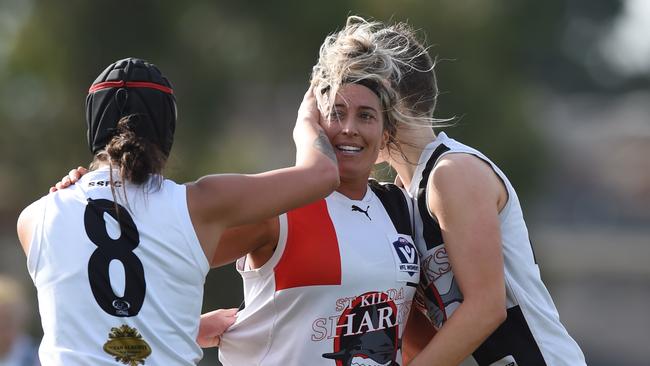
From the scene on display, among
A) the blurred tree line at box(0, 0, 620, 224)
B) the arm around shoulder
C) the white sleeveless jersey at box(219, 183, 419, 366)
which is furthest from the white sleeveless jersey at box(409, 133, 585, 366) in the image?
the blurred tree line at box(0, 0, 620, 224)

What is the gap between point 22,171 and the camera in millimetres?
20453

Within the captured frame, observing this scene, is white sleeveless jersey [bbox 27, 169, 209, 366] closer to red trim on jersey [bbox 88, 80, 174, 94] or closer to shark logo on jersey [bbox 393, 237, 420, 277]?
red trim on jersey [bbox 88, 80, 174, 94]

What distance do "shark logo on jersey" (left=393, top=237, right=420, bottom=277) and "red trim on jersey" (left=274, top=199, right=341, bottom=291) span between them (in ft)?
0.91

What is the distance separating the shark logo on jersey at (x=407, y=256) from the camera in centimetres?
471

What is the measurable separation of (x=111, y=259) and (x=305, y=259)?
2.85 feet

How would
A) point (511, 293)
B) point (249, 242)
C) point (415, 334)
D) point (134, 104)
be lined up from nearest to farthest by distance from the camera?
point (134, 104), point (249, 242), point (511, 293), point (415, 334)

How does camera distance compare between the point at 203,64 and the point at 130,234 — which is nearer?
the point at 130,234

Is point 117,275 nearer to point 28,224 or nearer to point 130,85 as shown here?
point 28,224

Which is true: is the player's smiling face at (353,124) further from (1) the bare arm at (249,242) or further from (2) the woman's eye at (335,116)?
(1) the bare arm at (249,242)

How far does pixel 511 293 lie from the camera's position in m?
4.74

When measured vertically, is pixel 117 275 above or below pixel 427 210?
below

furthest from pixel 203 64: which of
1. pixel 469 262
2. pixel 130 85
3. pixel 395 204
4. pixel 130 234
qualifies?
pixel 130 234

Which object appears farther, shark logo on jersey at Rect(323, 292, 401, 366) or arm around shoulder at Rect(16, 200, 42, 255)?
shark logo on jersey at Rect(323, 292, 401, 366)

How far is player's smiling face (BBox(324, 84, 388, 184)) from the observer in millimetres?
4703
